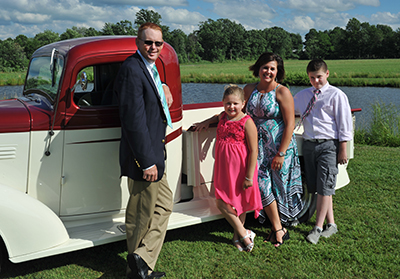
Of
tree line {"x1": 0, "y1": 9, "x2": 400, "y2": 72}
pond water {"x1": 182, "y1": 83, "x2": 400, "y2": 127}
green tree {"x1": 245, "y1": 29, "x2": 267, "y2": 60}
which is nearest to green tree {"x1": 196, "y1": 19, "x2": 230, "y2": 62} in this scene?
tree line {"x1": 0, "y1": 9, "x2": 400, "y2": 72}

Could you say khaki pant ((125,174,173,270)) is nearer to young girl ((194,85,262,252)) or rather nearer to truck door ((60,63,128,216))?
truck door ((60,63,128,216))

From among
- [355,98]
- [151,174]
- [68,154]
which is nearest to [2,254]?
[68,154]

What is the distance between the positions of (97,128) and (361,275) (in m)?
2.73

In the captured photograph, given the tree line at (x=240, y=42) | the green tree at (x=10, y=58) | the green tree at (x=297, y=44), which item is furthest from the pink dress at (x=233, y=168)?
the green tree at (x=297, y=44)

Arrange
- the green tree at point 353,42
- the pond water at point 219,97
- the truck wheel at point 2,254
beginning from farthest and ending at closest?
1. the green tree at point 353,42
2. the pond water at point 219,97
3. the truck wheel at point 2,254

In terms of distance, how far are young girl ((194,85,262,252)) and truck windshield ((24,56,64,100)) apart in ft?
5.21

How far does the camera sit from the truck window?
327 cm

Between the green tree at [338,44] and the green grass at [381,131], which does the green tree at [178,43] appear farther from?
the green tree at [338,44]

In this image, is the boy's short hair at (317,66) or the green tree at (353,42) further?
the green tree at (353,42)

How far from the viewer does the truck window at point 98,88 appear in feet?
10.7

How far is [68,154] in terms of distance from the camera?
3.19m

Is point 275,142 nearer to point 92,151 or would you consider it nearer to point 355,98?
point 92,151

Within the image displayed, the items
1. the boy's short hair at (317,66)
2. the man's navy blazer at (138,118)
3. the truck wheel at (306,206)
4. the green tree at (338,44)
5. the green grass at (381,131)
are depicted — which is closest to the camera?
the man's navy blazer at (138,118)

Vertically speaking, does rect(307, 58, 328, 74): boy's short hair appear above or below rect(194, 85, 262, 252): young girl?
above
